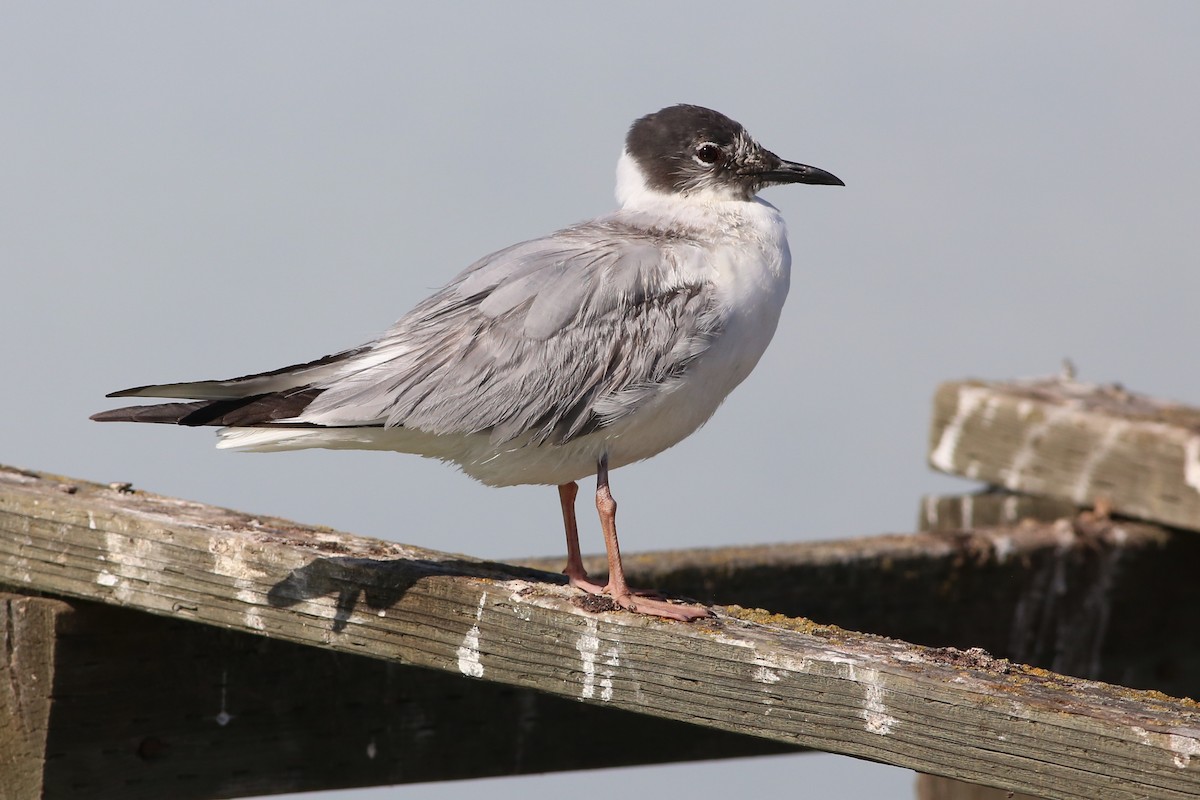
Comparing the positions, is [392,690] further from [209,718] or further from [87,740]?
[87,740]

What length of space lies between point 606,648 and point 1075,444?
10.7 feet

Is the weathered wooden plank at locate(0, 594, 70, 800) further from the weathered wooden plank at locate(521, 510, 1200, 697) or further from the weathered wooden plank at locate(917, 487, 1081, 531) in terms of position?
the weathered wooden plank at locate(917, 487, 1081, 531)

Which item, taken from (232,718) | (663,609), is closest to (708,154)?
(663,609)

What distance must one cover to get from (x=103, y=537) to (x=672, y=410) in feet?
5.08

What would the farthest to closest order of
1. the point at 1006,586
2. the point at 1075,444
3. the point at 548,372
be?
1. the point at 1075,444
2. the point at 1006,586
3. the point at 548,372

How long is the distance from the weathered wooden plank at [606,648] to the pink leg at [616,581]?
8 cm

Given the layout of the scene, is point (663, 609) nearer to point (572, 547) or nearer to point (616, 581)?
point (616, 581)

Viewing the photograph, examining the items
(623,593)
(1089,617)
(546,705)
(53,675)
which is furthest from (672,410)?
(1089,617)

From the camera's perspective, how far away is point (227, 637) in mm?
4738

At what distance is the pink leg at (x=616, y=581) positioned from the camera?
3.98 m

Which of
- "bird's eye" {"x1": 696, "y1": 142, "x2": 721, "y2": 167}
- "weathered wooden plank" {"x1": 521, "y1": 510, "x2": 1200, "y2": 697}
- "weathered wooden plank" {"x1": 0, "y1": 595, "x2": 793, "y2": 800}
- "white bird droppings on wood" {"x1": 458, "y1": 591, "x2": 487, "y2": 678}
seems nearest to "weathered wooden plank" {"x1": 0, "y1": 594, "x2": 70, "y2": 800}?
"weathered wooden plank" {"x1": 0, "y1": 595, "x2": 793, "y2": 800}

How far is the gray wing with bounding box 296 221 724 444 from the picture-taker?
4.57 meters

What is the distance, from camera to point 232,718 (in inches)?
185

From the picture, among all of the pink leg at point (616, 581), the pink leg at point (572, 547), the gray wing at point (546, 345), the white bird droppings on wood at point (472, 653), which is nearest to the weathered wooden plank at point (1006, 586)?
the pink leg at point (572, 547)
